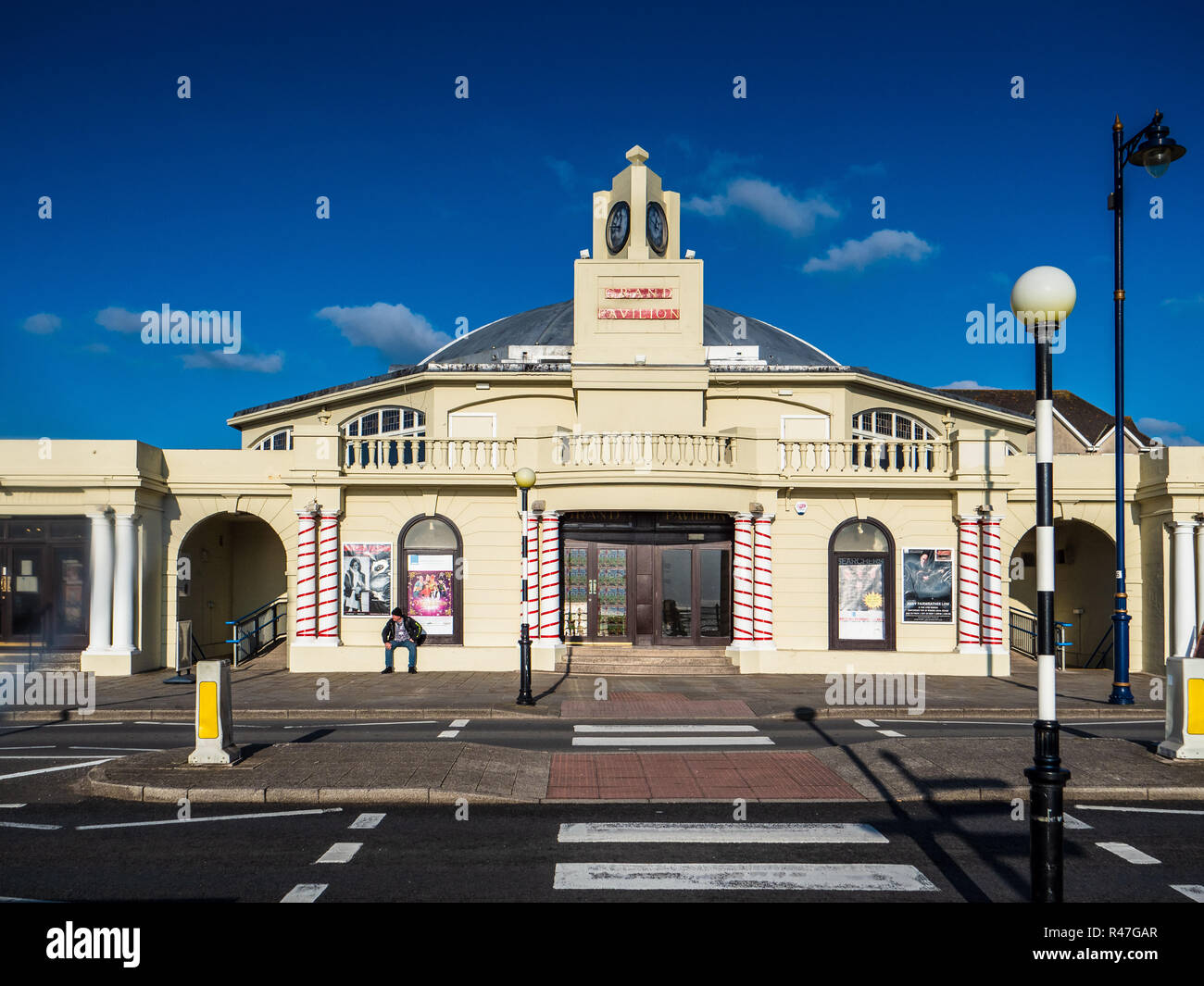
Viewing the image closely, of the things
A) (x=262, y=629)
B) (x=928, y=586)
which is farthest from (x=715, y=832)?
(x=262, y=629)

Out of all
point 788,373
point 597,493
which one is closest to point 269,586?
point 597,493

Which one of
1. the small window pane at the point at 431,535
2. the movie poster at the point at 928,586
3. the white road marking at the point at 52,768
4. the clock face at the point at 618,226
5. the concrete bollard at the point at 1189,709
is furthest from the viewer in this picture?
the clock face at the point at 618,226

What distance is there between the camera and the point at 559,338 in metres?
32.7

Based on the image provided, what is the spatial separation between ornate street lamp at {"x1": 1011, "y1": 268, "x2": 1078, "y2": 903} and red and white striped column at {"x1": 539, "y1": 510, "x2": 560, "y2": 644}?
55.1 ft

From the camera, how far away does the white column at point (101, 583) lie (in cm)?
2203

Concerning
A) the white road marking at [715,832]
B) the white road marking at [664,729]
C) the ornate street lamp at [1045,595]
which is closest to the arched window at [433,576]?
the white road marking at [664,729]

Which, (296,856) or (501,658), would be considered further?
(501,658)

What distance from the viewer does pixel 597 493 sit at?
21984 millimetres

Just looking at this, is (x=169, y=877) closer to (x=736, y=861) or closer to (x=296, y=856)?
(x=296, y=856)

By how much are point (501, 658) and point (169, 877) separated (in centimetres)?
1507

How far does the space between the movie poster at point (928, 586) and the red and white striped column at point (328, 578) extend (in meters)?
13.6

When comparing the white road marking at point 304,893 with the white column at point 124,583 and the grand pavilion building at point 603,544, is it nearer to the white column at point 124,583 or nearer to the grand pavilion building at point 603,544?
the grand pavilion building at point 603,544

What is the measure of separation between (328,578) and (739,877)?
17.1 m

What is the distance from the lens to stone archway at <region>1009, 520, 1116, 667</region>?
26.1 m
